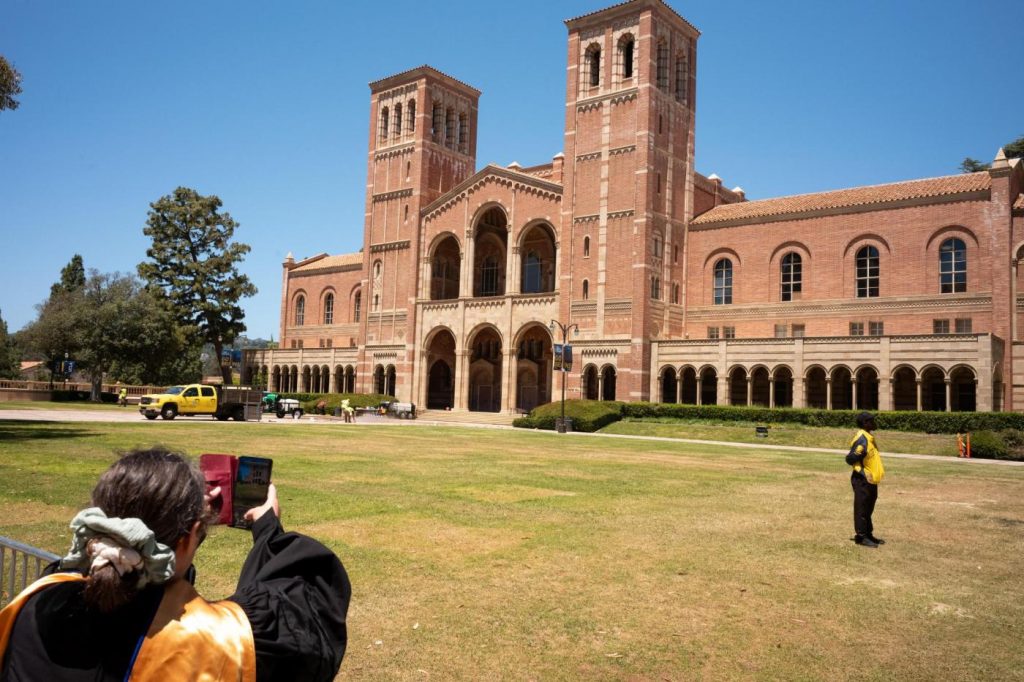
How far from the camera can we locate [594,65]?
51062mm

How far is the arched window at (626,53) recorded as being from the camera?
49000mm

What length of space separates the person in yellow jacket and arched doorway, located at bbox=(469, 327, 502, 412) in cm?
4689

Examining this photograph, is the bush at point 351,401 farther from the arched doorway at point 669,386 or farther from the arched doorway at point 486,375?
the arched doorway at point 669,386

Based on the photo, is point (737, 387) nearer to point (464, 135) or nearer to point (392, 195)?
point (392, 195)

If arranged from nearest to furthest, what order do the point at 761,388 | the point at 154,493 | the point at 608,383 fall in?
the point at 154,493
the point at 761,388
the point at 608,383

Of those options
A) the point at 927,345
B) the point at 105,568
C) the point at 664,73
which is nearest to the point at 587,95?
the point at 664,73

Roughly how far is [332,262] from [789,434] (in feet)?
154

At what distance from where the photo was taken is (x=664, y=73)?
4900 cm

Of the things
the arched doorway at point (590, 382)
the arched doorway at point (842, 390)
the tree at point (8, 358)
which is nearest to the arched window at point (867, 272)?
the arched doorway at point (842, 390)

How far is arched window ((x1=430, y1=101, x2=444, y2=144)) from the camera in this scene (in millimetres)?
61594

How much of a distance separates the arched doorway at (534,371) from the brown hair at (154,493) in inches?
2019

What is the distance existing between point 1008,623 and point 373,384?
56435 mm

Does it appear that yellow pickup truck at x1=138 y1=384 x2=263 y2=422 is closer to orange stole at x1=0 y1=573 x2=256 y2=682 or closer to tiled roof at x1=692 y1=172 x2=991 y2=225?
tiled roof at x1=692 y1=172 x2=991 y2=225

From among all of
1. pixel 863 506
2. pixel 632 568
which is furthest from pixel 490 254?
Result: pixel 632 568
